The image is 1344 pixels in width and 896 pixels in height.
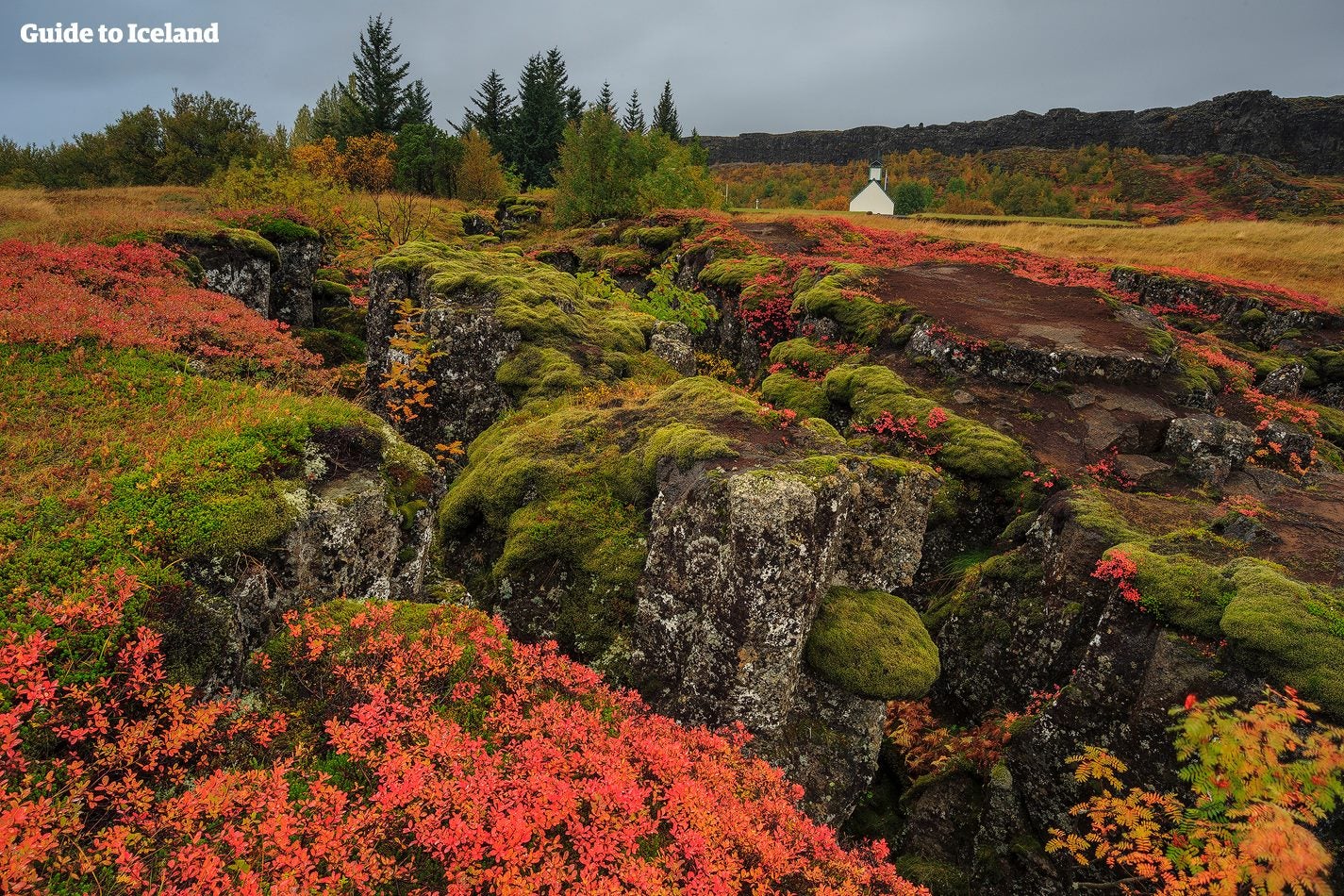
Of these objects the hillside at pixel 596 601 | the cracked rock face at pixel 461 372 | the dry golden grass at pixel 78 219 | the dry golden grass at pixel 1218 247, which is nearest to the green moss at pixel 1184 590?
the hillside at pixel 596 601

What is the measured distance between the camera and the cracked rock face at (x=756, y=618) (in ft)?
23.1

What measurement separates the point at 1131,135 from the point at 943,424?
400ft

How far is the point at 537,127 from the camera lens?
59844 millimetres

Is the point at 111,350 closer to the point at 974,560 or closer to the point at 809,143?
the point at 974,560

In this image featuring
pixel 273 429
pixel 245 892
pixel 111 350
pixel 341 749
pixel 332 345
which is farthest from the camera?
pixel 332 345

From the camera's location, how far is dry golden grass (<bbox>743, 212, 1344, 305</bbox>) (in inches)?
1227

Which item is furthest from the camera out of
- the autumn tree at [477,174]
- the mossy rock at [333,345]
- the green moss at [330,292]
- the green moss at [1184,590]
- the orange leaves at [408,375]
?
the autumn tree at [477,174]

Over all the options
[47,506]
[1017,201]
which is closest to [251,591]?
[47,506]

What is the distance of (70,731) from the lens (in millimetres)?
3957

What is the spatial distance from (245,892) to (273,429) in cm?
505

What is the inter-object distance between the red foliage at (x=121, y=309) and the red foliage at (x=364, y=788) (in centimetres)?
603

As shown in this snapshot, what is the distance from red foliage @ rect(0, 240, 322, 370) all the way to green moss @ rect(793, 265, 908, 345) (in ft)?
47.3

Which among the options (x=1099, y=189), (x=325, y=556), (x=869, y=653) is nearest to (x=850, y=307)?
(x=869, y=653)

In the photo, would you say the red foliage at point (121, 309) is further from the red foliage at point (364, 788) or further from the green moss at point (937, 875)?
the green moss at point (937, 875)
